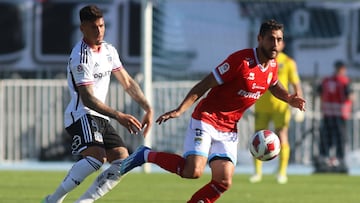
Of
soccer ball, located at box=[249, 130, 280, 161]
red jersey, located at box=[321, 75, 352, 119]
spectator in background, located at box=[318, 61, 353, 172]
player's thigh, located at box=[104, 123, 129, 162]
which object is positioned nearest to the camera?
player's thigh, located at box=[104, 123, 129, 162]

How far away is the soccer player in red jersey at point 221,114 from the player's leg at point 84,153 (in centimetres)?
30

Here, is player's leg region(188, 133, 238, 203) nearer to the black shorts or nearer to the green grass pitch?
the black shorts

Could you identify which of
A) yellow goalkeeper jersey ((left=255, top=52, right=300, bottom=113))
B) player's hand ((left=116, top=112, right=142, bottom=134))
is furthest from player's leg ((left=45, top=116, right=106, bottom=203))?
yellow goalkeeper jersey ((left=255, top=52, right=300, bottom=113))

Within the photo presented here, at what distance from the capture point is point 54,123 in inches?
965

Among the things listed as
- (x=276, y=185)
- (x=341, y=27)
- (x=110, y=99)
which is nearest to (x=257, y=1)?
(x=341, y=27)

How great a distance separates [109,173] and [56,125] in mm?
13550

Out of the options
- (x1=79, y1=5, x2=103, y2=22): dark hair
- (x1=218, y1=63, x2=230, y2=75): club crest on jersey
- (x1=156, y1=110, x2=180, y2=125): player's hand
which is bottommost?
(x1=156, y1=110, x2=180, y2=125): player's hand

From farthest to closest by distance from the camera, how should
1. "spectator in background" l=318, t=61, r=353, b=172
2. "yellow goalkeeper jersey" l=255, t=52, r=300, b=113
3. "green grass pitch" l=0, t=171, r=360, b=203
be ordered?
"spectator in background" l=318, t=61, r=353, b=172 → "yellow goalkeeper jersey" l=255, t=52, r=300, b=113 → "green grass pitch" l=0, t=171, r=360, b=203

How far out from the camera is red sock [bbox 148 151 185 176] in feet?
35.9

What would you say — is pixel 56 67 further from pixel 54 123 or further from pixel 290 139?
pixel 290 139

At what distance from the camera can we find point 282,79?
58.6 ft

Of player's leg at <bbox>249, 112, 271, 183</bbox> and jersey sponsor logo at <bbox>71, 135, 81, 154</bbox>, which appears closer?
jersey sponsor logo at <bbox>71, 135, 81, 154</bbox>

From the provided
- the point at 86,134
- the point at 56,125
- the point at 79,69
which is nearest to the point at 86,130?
the point at 86,134

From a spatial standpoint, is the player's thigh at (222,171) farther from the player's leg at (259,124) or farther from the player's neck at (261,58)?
the player's leg at (259,124)
